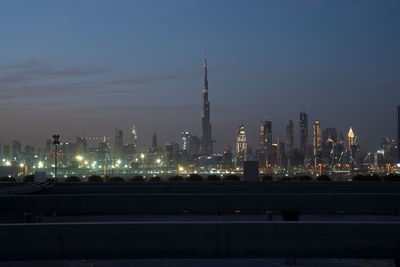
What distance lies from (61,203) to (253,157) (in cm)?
3304

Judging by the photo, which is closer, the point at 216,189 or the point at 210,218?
the point at 210,218

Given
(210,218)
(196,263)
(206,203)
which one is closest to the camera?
(196,263)

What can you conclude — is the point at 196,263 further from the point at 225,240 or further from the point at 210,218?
the point at 210,218

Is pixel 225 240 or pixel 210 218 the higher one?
pixel 225 240

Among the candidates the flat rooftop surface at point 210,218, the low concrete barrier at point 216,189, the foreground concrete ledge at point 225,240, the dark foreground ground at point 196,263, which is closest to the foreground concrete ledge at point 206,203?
the flat rooftop surface at point 210,218

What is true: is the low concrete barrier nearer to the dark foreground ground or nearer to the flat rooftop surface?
the flat rooftop surface

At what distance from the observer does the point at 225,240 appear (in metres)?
11.0

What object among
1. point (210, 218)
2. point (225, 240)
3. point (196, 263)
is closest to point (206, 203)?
point (210, 218)

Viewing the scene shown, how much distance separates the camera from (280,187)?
93.5ft

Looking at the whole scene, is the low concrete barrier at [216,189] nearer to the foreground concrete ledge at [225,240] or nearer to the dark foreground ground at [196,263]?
the dark foreground ground at [196,263]

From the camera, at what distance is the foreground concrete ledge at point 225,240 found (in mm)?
11023

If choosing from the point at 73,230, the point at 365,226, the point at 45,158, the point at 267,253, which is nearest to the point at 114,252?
the point at 73,230

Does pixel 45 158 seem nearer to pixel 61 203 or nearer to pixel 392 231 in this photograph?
pixel 61 203

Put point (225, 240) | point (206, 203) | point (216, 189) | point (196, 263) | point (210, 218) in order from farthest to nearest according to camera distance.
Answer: point (216, 189) → point (210, 218) → point (206, 203) → point (196, 263) → point (225, 240)
